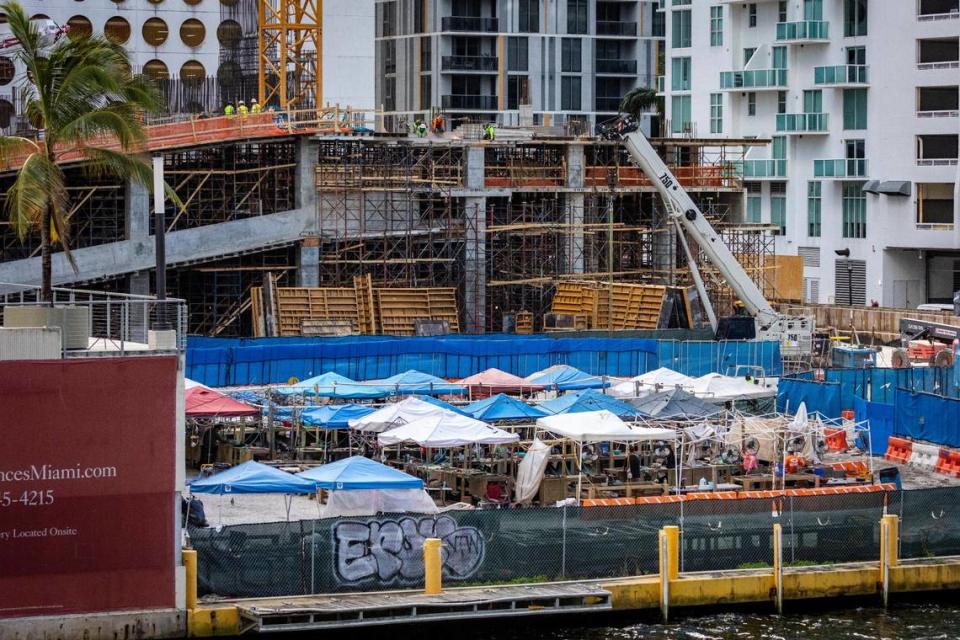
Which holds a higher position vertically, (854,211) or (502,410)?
(854,211)

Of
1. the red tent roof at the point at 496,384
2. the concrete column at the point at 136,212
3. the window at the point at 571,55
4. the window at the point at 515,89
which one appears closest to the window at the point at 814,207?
the window at the point at 515,89

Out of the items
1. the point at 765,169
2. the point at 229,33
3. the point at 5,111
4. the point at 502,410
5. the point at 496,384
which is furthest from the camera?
the point at 765,169

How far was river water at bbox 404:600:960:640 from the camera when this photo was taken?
3369 cm

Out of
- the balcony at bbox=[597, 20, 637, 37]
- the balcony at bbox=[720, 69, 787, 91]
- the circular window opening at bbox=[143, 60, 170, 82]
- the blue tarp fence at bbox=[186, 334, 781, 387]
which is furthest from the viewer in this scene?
the balcony at bbox=[597, 20, 637, 37]

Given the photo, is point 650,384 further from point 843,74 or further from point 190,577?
point 843,74

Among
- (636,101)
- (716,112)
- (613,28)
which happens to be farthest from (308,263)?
(613,28)

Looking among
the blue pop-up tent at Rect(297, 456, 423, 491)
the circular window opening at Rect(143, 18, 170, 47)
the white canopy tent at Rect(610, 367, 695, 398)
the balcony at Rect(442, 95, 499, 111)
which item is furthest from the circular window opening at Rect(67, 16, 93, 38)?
the blue pop-up tent at Rect(297, 456, 423, 491)

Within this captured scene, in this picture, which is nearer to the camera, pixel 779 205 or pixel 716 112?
pixel 779 205

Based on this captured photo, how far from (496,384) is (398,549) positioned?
783 inches

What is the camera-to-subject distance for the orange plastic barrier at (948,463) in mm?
46531

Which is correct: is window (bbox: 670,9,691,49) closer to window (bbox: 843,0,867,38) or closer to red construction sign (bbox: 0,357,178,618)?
window (bbox: 843,0,867,38)

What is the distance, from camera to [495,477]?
42156 mm

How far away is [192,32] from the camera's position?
93.1m

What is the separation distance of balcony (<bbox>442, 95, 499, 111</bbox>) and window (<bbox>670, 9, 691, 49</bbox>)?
15.5 m
